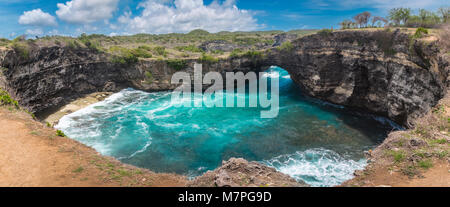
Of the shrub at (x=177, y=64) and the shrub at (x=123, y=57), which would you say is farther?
the shrub at (x=177, y=64)

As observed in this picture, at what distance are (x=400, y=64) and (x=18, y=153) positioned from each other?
36.4 meters

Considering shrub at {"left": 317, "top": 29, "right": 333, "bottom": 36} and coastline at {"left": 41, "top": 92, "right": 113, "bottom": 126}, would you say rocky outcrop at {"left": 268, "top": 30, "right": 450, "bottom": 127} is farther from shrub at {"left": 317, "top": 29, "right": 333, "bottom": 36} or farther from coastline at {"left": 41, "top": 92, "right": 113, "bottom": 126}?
coastline at {"left": 41, "top": 92, "right": 113, "bottom": 126}

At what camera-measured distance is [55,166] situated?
12.2 metres

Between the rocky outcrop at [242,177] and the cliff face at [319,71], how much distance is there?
18953 mm

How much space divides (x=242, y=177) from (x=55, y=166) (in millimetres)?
10224

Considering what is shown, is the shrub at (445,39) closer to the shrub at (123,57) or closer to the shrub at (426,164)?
the shrub at (426,164)

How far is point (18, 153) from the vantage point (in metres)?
13.1

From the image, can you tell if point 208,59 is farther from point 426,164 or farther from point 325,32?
point 426,164

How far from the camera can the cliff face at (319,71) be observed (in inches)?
969

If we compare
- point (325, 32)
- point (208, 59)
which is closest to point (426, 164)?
point (325, 32)

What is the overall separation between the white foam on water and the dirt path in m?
12.3

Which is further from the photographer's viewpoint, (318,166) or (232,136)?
(232,136)

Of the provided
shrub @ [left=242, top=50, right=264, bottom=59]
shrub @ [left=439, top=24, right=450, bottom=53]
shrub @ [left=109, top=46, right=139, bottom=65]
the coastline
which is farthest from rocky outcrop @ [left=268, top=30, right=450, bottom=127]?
the coastline

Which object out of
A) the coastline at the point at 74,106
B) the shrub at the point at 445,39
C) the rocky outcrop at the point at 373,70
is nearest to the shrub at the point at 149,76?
the coastline at the point at 74,106
